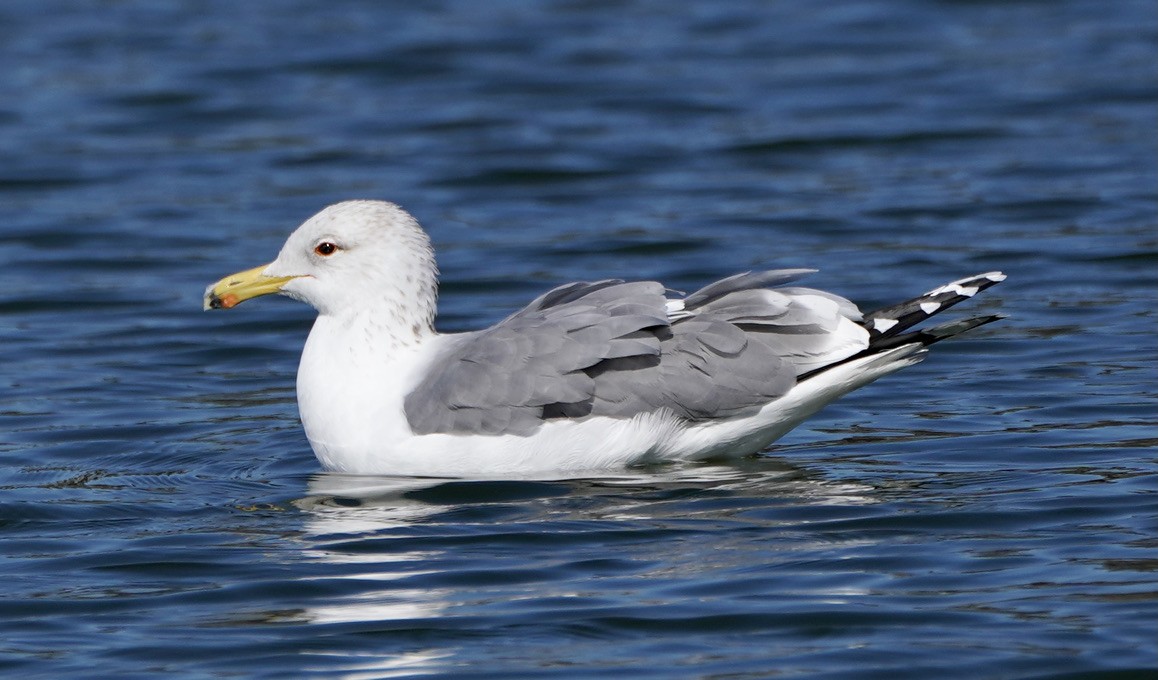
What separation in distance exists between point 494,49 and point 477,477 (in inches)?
440

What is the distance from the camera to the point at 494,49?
731 inches

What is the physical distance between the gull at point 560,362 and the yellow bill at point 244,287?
0.15 ft

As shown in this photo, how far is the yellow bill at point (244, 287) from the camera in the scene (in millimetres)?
8430

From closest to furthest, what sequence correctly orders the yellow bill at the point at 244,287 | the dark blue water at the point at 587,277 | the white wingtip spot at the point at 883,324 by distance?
1. the dark blue water at the point at 587,277
2. the white wingtip spot at the point at 883,324
3. the yellow bill at the point at 244,287

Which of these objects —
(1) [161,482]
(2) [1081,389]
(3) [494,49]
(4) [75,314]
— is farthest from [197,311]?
(3) [494,49]

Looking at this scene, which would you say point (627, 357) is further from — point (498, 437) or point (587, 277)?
point (587, 277)

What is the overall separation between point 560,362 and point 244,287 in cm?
155

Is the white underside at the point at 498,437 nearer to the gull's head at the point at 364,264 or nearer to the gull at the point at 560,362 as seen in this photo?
the gull at the point at 560,362

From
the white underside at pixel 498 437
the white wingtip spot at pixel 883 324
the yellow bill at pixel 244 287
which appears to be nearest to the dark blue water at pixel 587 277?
the white underside at pixel 498 437

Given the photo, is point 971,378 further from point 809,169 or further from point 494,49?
point 494,49

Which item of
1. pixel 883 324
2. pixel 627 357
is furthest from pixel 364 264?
pixel 883 324

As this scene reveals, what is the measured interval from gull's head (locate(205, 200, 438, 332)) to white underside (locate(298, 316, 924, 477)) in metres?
0.20

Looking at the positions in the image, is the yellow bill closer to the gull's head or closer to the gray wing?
the gull's head

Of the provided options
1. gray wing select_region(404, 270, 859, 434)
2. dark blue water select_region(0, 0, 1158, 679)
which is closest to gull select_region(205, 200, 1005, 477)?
gray wing select_region(404, 270, 859, 434)
